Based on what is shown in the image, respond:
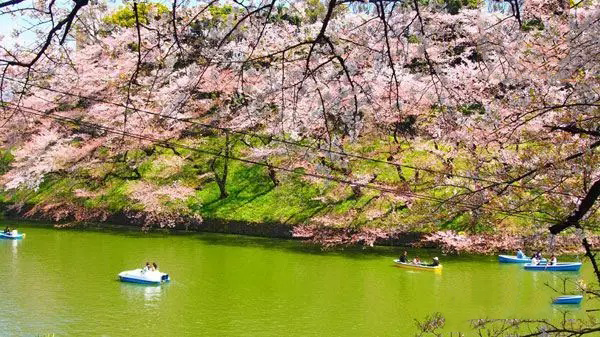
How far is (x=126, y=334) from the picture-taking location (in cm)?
938

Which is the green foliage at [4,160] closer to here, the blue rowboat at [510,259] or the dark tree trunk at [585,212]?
the blue rowboat at [510,259]

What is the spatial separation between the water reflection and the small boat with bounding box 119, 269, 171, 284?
0.34ft

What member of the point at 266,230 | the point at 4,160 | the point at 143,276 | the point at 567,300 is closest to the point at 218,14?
the point at 266,230

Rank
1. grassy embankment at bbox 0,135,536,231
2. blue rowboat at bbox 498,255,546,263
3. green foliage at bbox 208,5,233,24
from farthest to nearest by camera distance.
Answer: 1. green foliage at bbox 208,5,233,24
2. grassy embankment at bbox 0,135,536,231
3. blue rowboat at bbox 498,255,546,263

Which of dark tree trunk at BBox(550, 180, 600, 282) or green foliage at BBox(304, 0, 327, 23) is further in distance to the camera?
green foliage at BBox(304, 0, 327, 23)

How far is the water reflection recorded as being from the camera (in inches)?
455

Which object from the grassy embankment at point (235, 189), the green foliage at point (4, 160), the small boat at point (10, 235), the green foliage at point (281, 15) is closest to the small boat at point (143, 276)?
the grassy embankment at point (235, 189)

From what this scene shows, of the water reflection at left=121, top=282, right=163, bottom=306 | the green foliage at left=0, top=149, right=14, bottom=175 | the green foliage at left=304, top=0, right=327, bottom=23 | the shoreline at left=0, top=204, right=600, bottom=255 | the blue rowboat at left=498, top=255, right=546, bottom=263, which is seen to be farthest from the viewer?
the green foliage at left=0, top=149, right=14, bottom=175

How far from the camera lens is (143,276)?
12516mm

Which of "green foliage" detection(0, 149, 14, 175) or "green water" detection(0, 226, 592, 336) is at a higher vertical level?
"green foliage" detection(0, 149, 14, 175)

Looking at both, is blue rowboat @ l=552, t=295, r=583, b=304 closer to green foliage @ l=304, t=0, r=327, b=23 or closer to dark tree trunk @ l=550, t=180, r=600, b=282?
green foliage @ l=304, t=0, r=327, b=23

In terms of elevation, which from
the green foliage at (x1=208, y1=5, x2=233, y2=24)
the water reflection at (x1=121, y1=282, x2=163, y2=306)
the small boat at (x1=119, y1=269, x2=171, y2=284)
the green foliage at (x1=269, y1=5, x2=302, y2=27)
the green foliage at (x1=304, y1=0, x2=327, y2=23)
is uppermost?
the green foliage at (x1=208, y1=5, x2=233, y2=24)

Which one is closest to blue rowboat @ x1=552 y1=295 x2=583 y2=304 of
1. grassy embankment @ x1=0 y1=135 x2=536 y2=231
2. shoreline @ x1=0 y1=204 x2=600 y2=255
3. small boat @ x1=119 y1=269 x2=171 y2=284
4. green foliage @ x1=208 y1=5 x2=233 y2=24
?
shoreline @ x1=0 y1=204 x2=600 y2=255

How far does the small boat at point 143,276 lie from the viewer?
41.0 feet
